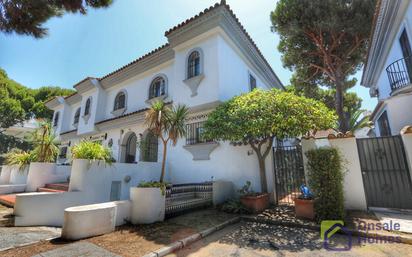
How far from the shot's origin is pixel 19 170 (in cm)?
1071

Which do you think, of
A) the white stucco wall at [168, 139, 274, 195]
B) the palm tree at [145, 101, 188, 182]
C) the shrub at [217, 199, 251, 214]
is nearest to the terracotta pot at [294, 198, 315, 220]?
the shrub at [217, 199, 251, 214]

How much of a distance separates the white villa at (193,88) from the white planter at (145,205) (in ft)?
12.1

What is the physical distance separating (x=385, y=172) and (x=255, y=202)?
4663mm

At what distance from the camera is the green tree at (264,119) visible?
692 cm

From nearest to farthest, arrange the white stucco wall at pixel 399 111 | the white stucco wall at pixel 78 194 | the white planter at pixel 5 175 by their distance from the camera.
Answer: the white stucco wall at pixel 78 194 < the white stucco wall at pixel 399 111 < the white planter at pixel 5 175

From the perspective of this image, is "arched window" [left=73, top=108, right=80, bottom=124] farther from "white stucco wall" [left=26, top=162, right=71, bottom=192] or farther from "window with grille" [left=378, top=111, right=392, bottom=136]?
"window with grille" [left=378, top=111, right=392, bottom=136]

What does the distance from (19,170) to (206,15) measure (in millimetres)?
12868

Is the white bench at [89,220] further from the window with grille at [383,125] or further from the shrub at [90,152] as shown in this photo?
the window with grille at [383,125]

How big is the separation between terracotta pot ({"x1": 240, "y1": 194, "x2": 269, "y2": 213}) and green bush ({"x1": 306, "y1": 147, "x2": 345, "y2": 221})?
187 cm

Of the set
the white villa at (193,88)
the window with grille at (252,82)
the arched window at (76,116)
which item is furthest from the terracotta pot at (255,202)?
the arched window at (76,116)

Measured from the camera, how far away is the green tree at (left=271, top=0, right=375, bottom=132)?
12.1 m

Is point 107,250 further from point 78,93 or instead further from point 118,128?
point 78,93

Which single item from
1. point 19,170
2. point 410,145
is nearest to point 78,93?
point 19,170

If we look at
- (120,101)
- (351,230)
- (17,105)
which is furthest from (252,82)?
(17,105)
